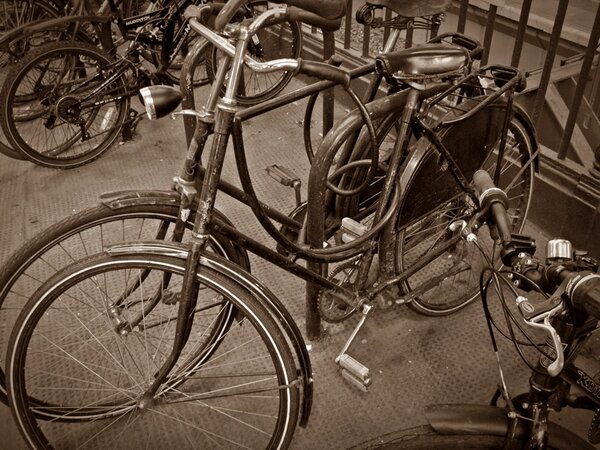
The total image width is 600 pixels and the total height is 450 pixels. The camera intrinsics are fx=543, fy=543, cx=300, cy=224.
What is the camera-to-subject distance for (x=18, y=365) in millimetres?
1808

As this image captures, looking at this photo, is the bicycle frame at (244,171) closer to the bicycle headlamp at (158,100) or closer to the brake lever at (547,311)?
the bicycle headlamp at (158,100)

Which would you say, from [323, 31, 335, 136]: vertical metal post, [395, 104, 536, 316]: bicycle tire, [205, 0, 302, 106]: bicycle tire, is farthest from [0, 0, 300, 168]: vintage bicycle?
[395, 104, 536, 316]: bicycle tire

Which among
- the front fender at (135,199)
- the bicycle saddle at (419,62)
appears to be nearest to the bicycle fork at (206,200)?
the front fender at (135,199)

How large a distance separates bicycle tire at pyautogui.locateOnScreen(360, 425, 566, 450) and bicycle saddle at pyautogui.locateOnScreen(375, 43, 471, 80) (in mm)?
1160

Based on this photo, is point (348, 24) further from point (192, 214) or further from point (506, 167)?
point (192, 214)

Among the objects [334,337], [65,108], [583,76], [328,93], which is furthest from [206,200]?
[65,108]

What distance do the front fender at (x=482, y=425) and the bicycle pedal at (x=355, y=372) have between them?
601 mm

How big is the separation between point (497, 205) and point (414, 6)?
55.7 inches

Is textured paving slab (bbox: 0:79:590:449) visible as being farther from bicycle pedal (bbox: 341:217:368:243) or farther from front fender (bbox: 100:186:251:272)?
front fender (bbox: 100:186:251:272)

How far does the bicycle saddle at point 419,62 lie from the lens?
73.7 inches

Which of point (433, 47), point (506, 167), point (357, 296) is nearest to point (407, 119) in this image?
point (433, 47)

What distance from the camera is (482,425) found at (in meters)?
1.54

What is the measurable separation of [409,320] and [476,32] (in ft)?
17.9

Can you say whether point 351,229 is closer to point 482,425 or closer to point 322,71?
point 322,71
